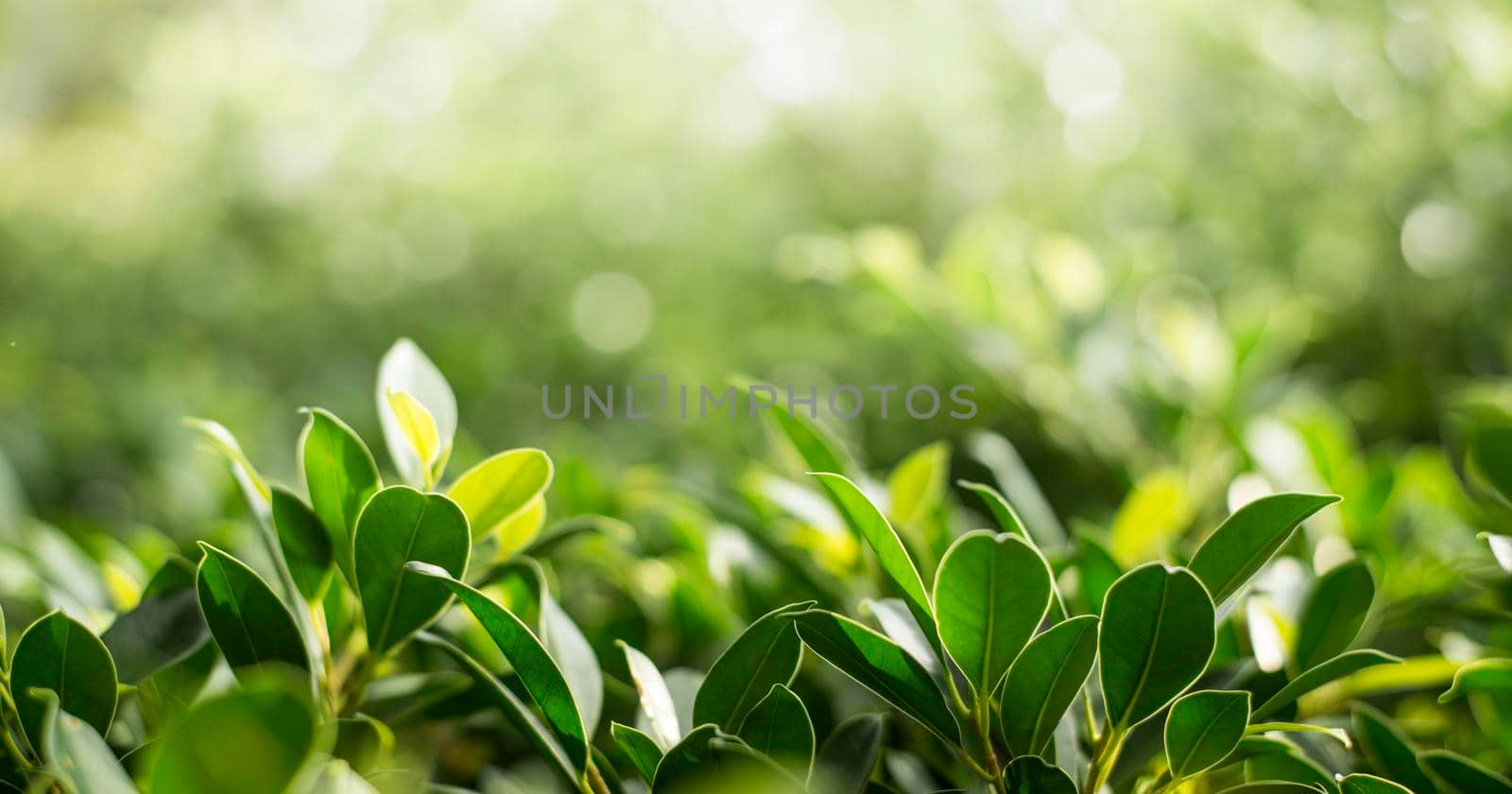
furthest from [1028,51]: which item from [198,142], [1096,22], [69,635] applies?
[198,142]

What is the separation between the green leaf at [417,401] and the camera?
46 centimetres

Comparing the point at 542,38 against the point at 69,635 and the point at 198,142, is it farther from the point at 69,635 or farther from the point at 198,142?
the point at 69,635

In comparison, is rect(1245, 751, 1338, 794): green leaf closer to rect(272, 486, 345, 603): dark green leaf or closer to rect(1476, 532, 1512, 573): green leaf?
rect(1476, 532, 1512, 573): green leaf

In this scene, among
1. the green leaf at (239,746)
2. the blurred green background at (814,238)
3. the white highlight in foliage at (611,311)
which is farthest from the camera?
the white highlight in foliage at (611,311)

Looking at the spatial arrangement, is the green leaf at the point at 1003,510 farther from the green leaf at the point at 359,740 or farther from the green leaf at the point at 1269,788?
the green leaf at the point at 359,740

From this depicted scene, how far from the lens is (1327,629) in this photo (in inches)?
18.4

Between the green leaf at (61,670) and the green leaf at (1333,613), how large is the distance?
51cm

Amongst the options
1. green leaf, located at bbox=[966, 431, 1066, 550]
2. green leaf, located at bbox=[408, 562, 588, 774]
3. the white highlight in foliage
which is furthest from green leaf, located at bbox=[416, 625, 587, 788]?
the white highlight in foliage

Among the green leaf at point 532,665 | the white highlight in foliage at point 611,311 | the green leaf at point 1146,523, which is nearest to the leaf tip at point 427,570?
the green leaf at point 532,665

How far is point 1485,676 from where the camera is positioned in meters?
0.42

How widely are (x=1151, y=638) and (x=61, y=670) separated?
40 centimetres

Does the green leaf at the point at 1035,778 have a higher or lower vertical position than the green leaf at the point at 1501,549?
lower

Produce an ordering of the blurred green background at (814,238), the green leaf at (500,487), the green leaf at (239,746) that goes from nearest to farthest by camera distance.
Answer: the green leaf at (239,746) < the green leaf at (500,487) < the blurred green background at (814,238)

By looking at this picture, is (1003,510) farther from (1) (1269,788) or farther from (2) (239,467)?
(2) (239,467)
